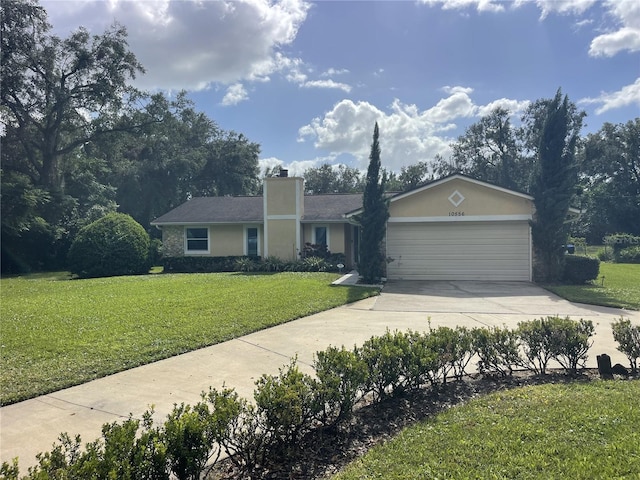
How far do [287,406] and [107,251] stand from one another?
1812 centimetres

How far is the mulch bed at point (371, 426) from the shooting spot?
3.03 m

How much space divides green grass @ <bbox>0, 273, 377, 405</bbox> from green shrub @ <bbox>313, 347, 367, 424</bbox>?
3.14 metres

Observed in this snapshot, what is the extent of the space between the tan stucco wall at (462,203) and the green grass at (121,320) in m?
4.61

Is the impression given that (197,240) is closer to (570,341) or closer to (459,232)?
(459,232)

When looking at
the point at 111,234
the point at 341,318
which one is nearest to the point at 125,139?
the point at 111,234

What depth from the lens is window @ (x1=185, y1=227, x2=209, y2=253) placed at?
71.8 feet

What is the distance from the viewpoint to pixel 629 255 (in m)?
25.6

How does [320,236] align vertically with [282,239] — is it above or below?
above

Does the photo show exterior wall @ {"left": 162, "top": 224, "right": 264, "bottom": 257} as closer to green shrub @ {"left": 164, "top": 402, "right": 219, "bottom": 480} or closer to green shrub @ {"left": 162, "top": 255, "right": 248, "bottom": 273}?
green shrub @ {"left": 162, "top": 255, "right": 248, "bottom": 273}

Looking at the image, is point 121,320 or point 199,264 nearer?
point 121,320

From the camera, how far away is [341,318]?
855cm

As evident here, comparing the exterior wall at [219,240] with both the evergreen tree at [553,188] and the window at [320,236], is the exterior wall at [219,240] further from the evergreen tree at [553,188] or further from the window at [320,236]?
the evergreen tree at [553,188]

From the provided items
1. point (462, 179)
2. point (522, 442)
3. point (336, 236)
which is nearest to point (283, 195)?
point (336, 236)

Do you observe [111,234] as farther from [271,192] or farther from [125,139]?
[125,139]
